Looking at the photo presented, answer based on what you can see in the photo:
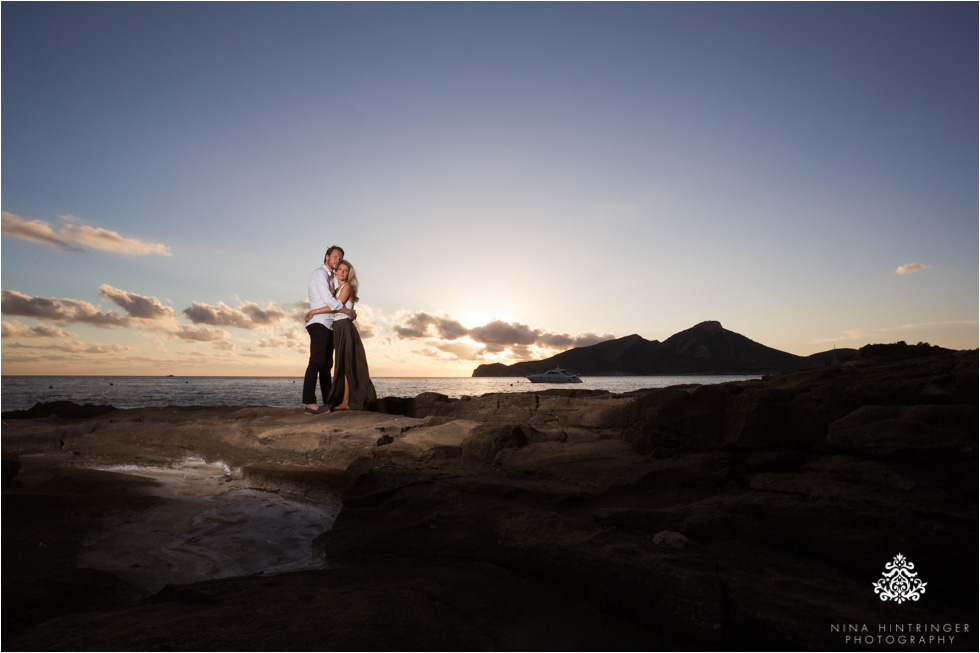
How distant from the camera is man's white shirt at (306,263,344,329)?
7.63 metres

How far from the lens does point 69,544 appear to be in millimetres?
3291

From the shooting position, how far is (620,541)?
9.09 ft

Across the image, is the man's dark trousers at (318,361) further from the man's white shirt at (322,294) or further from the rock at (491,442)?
the rock at (491,442)

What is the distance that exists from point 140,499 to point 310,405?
309 centimetres

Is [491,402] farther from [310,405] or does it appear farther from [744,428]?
[744,428]

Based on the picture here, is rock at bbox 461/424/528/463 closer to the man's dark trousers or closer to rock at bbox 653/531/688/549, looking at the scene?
rock at bbox 653/531/688/549

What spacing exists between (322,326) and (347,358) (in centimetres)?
62

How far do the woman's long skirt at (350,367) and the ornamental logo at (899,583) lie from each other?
6.66m

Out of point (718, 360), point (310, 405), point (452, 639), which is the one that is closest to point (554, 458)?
point (452, 639)

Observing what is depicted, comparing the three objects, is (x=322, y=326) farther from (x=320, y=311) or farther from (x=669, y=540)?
(x=669, y=540)

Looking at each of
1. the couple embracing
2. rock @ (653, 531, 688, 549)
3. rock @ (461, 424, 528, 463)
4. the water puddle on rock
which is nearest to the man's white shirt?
the couple embracing

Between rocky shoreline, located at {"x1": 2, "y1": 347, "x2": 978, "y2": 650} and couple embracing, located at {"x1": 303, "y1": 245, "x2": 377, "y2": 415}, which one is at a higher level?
couple embracing, located at {"x1": 303, "y1": 245, "x2": 377, "y2": 415}

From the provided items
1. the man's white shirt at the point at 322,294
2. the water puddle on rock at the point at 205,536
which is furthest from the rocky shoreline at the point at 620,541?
the man's white shirt at the point at 322,294

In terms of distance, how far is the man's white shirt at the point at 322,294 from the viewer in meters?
7.63
